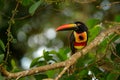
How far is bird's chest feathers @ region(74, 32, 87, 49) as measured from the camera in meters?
3.03

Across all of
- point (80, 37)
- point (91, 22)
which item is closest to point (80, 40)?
point (80, 37)

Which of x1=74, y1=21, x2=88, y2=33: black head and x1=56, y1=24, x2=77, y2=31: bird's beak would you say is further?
x1=74, y1=21, x2=88, y2=33: black head

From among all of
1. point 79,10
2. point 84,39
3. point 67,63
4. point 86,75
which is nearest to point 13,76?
point 67,63

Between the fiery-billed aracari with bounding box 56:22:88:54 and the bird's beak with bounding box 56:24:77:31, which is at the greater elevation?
the bird's beak with bounding box 56:24:77:31

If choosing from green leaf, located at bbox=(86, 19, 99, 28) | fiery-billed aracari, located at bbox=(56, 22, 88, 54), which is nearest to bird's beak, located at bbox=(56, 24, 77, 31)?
fiery-billed aracari, located at bbox=(56, 22, 88, 54)

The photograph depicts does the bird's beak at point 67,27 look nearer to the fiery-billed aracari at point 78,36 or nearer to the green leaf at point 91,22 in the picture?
the fiery-billed aracari at point 78,36

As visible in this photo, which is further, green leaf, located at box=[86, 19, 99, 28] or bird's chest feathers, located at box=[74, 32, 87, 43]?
bird's chest feathers, located at box=[74, 32, 87, 43]

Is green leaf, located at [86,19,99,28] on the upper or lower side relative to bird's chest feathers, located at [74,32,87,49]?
upper

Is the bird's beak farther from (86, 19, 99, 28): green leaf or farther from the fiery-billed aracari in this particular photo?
(86, 19, 99, 28): green leaf

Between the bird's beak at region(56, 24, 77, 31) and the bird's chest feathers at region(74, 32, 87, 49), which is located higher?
the bird's beak at region(56, 24, 77, 31)

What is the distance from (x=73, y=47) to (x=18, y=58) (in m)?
4.30

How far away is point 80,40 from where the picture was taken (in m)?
3.09

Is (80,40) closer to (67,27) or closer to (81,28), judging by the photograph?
(81,28)

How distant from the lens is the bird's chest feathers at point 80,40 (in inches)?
119
